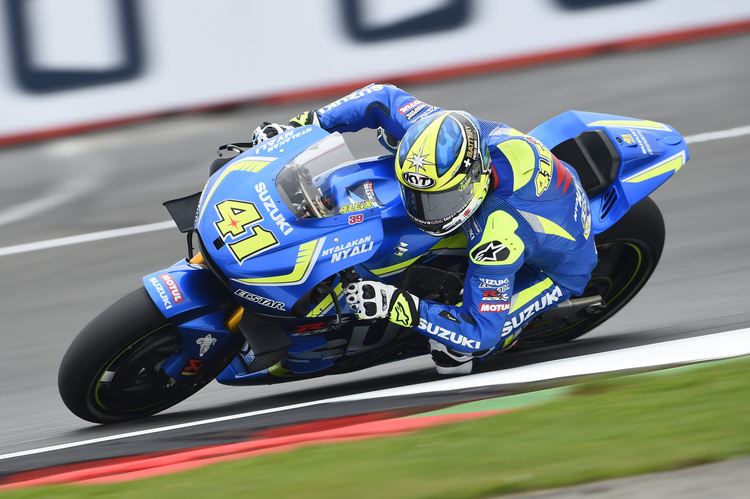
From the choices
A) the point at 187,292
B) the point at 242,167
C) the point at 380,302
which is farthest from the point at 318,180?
the point at 187,292

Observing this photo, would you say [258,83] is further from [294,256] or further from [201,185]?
[294,256]

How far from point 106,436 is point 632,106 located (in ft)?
21.1

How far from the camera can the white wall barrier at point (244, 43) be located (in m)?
9.03

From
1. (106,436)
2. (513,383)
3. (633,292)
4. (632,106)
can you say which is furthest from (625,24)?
(106,436)

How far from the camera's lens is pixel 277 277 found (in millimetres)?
4074

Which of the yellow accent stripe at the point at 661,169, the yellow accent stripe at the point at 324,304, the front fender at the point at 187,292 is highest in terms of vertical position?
the yellow accent stripe at the point at 661,169

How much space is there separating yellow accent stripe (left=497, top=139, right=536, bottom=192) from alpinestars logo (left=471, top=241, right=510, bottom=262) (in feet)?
0.90

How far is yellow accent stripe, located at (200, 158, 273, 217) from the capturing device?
4.22 metres

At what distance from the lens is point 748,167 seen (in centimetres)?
802

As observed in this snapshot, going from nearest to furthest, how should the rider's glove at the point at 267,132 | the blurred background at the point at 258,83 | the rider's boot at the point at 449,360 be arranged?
the rider's glove at the point at 267,132 < the rider's boot at the point at 449,360 < the blurred background at the point at 258,83

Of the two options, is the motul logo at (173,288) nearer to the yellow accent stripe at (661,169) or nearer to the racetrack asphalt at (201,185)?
the racetrack asphalt at (201,185)

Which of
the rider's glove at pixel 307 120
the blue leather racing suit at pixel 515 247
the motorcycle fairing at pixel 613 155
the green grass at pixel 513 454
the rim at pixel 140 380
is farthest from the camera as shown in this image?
the motorcycle fairing at pixel 613 155

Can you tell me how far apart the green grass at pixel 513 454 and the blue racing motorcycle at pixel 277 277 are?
0.77 m

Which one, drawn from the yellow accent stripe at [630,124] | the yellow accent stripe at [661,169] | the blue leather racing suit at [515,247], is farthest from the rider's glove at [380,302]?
the yellow accent stripe at [630,124]
